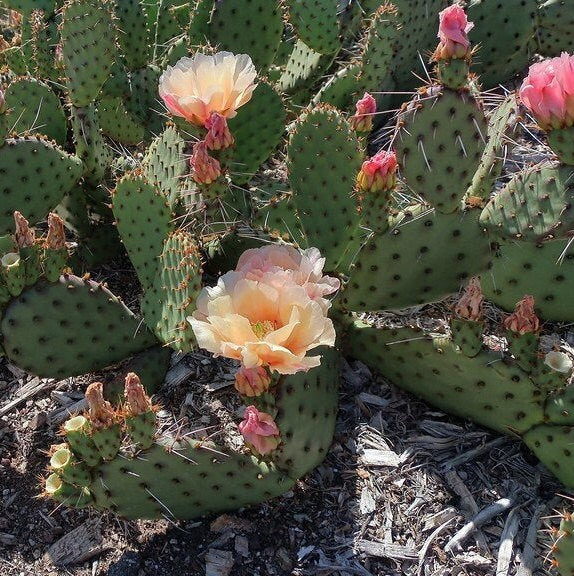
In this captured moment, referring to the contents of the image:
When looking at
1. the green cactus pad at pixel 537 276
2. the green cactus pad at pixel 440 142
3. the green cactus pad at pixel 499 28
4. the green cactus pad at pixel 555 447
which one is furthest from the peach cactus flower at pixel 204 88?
the green cactus pad at pixel 499 28

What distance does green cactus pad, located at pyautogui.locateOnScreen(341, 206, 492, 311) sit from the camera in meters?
2.18

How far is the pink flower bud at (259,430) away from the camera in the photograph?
72.6 inches

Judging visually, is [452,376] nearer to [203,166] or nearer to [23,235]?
[203,166]

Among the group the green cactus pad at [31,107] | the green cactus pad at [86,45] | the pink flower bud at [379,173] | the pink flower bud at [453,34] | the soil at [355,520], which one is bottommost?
the soil at [355,520]

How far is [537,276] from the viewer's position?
8.36 ft

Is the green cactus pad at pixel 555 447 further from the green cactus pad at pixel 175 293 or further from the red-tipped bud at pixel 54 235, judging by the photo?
the red-tipped bud at pixel 54 235

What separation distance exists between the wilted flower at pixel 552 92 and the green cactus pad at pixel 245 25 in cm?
146

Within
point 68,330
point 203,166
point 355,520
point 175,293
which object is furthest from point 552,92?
point 68,330

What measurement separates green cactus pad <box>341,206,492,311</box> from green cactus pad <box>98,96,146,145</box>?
58.1 inches

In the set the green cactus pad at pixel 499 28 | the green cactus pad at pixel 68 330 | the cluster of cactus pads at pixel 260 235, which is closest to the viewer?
the cluster of cactus pads at pixel 260 235

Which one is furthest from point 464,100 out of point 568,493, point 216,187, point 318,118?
point 568,493

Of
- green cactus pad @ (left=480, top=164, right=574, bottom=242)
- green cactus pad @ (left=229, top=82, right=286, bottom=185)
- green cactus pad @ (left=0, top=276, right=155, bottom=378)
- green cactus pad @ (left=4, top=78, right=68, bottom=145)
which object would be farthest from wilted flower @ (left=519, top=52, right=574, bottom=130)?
green cactus pad @ (left=4, top=78, right=68, bottom=145)

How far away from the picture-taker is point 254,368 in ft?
6.03

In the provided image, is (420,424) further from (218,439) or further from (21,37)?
(21,37)
